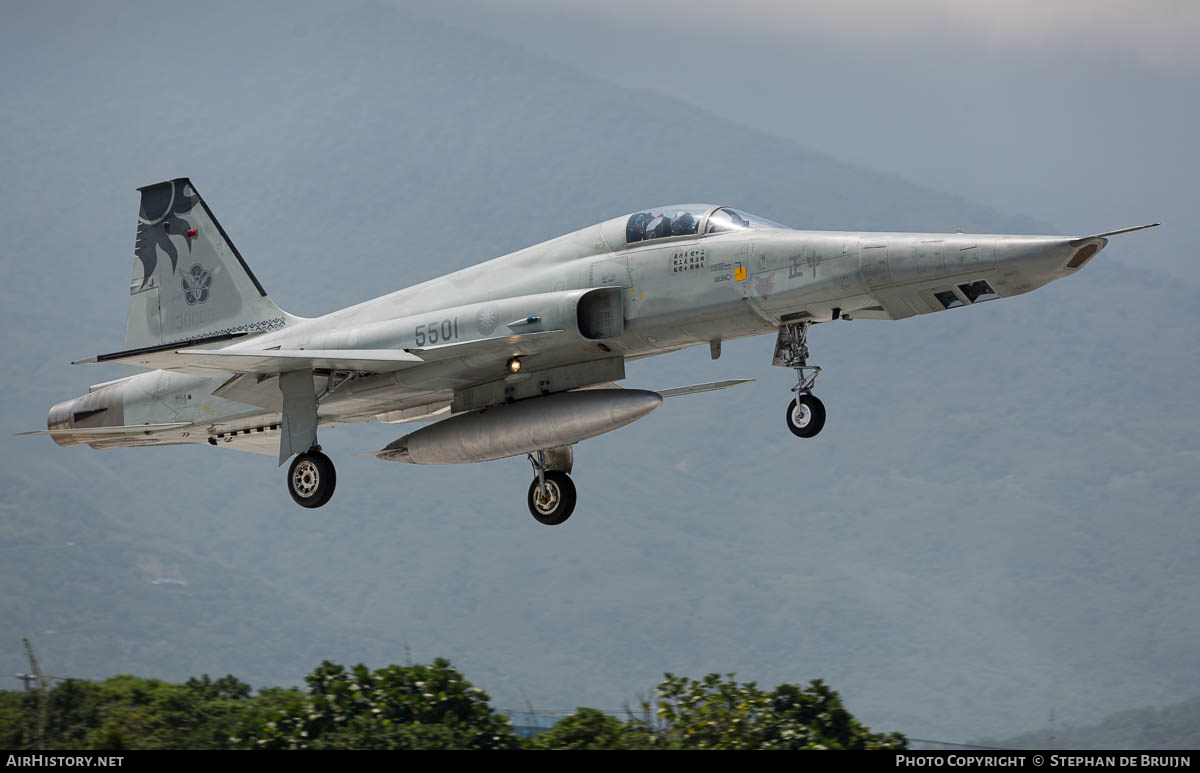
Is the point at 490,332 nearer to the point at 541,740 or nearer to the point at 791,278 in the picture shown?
the point at 791,278

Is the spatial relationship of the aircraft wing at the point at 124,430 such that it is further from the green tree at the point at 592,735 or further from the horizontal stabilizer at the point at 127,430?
the green tree at the point at 592,735

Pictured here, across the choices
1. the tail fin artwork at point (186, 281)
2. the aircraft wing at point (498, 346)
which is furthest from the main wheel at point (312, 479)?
the tail fin artwork at point (186, 281)

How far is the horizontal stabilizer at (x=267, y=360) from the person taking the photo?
19.4 meters

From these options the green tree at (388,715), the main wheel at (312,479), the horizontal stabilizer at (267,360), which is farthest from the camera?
the green tree at (388,715)

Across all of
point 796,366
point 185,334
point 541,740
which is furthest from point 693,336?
point 541,740

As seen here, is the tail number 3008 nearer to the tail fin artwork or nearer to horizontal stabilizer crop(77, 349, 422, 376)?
horizontal stabilizer crop(77, 349, 422, 376)

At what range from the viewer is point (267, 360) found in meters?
20.0

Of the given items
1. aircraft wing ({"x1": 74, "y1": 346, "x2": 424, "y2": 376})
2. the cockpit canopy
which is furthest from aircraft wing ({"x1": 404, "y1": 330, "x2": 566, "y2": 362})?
the cockpit canopy

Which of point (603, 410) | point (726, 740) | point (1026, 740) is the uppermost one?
point (603, 410)

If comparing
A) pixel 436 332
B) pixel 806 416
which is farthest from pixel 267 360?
pixel 806 416

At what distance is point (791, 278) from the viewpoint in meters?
17.9

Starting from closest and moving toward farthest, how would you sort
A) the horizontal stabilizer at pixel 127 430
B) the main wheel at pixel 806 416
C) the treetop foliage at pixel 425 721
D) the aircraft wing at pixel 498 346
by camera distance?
the main wheel at pixel 806 416 < the aircraft wing at pixel 498 346 < the horizontal stabilizer at pixel 127 430 < the treetop foliage at pixel 425 721

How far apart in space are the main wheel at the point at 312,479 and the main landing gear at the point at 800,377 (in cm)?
702
